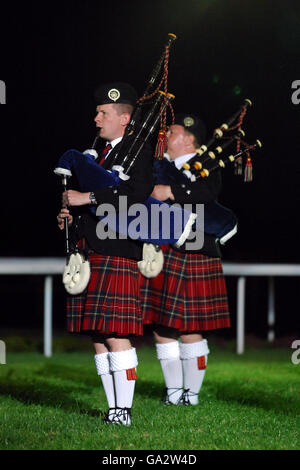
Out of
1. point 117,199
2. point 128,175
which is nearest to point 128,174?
point 128,175

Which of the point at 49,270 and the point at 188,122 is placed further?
the point at 49,270

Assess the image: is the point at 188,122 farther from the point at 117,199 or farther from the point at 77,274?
the point at 77,274

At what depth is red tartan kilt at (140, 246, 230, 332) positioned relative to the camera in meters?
4.89

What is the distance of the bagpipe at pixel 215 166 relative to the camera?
189 inches

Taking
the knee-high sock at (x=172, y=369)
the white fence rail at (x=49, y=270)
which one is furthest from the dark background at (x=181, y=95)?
the knee-high sock at (x=172, y=369)

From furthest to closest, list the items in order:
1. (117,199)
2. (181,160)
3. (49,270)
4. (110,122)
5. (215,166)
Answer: (49,270), (181,160), (215,166), (110,122), (117,199)

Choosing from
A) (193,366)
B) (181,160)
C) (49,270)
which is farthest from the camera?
(49,270)

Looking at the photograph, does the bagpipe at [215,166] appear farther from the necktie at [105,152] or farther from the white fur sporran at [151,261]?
the necktie at [105,152]

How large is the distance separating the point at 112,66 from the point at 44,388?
4.65 m

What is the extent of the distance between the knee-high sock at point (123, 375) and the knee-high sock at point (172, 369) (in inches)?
36.3

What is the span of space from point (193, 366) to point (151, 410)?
1.49ft

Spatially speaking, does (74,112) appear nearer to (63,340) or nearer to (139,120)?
(63,340)

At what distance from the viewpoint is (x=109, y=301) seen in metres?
4.04

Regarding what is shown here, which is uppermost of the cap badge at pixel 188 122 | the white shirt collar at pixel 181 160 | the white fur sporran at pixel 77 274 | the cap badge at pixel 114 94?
the cap badge at pixel 114 94
